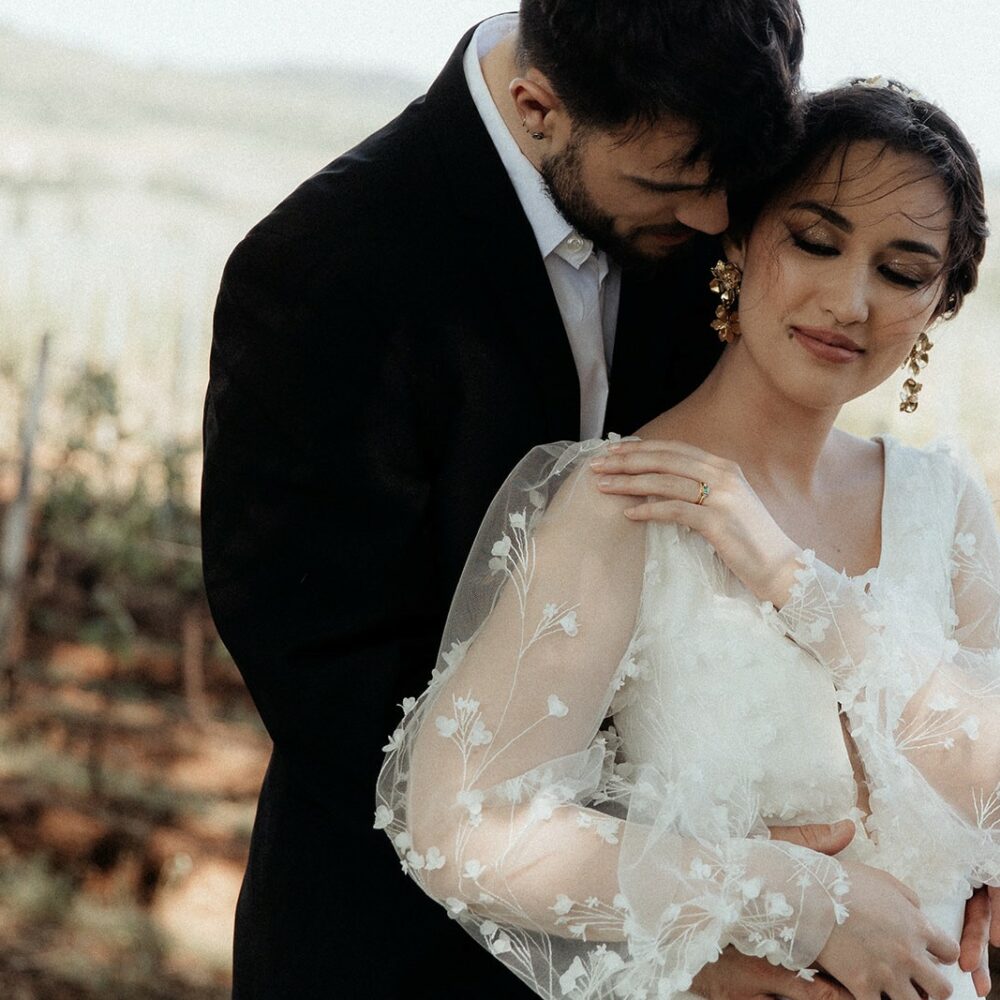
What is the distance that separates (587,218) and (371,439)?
0.43m

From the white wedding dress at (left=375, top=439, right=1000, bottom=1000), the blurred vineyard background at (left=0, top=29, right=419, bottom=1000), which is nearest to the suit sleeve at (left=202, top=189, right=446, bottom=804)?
the white wedding dress at (left=375, top=439, right=1000, bottom=1000)

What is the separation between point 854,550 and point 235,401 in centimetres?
91

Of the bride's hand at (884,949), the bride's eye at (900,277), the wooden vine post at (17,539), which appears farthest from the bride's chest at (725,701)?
the wooden vine post at (17,539)

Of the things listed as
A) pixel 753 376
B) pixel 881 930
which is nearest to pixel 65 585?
pixel 753 376

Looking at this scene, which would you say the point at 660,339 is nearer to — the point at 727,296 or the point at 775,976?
the point at 727,296

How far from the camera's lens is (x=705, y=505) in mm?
1748

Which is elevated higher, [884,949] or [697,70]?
[697,70]

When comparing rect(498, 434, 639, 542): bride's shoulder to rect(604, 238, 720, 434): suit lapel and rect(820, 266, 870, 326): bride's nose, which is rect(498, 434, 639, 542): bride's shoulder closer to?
rect(604, 238, 720, 434): suit lapel

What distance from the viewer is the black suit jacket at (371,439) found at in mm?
1837

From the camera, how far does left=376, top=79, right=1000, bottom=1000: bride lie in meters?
1.62

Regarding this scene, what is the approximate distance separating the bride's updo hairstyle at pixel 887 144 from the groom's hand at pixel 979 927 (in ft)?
2.81

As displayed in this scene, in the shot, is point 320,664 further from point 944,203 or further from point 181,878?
point 181,878

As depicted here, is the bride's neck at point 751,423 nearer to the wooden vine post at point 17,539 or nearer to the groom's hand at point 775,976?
the groom's hand at point 775,976

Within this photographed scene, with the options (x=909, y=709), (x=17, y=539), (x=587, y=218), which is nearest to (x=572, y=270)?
(x=587, y=218)
